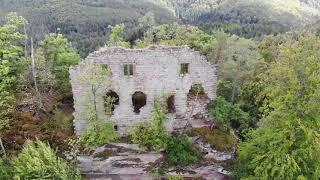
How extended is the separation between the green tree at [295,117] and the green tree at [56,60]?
591 inches

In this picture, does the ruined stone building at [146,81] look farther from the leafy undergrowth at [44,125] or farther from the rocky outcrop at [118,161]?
the rocky outcrop at [118,161]

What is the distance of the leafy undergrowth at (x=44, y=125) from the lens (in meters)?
25.3

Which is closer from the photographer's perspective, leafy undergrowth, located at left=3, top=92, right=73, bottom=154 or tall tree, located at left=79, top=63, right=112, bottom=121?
tall tree, located at left=79, top=63, right=112, bottom=121

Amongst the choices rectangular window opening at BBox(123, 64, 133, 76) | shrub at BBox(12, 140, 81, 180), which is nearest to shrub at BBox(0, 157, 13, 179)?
shrub at BBox(12, 140, 81, 180)

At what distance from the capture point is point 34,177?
862 inches

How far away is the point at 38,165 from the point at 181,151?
8.20 metres

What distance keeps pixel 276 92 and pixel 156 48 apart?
278 inches


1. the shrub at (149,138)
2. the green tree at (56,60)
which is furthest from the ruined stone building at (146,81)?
the green tree at (56,60)

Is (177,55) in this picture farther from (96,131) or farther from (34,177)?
(34,177)

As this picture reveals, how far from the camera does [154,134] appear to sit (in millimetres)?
25031

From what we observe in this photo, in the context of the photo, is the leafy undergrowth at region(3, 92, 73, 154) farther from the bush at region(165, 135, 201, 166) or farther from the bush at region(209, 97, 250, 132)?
the bush at region(209, 97, 250, 132)

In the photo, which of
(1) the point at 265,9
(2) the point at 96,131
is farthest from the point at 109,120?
(1) the point at 265,9

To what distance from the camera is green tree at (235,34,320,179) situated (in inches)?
820

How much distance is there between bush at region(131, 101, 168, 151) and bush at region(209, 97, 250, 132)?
3.28 m
